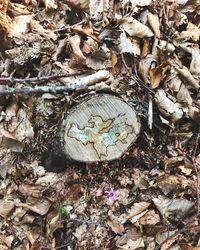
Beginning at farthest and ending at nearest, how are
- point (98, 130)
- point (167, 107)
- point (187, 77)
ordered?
1. point (187, 77)
2. point (167, 107)
3. point (98, 130)

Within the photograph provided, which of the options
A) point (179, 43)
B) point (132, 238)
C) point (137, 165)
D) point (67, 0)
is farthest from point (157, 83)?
point (132, 238)

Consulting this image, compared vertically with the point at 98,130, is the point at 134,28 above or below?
above

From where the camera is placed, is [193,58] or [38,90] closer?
[38,90]

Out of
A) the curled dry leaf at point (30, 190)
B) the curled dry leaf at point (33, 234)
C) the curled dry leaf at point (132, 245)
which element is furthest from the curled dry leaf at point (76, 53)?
the curled dry leaf at point (132, 245)

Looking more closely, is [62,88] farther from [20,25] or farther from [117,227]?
[117,227]

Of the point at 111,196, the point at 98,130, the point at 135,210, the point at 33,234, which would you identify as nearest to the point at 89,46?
the point at 98,130

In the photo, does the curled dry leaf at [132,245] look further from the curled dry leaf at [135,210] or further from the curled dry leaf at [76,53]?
the curled dry leaf at [76,53]

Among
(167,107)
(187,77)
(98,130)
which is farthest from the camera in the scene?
(187,77)

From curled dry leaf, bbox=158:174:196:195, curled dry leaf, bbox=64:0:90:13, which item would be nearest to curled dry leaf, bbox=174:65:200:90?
curled dry leaf, bbox=158:174:196:195
